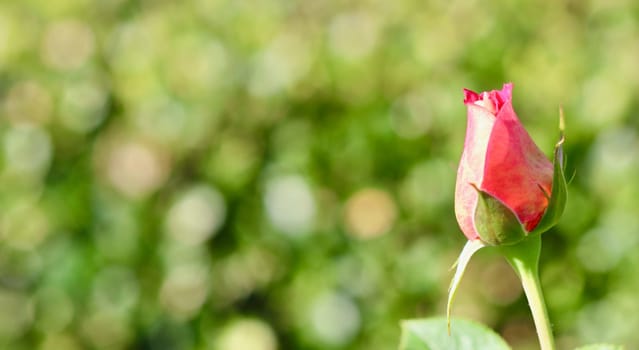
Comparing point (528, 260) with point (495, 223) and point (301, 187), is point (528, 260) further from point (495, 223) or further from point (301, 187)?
point (301, 187)

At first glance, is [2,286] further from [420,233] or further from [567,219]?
[567,219]

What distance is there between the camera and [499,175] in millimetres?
489

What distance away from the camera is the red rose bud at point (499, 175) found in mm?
484

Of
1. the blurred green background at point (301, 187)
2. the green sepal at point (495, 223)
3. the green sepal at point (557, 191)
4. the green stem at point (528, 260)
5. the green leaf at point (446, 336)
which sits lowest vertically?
the blurred green background at point (301, 187)

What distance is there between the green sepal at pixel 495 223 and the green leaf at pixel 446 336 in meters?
0.07

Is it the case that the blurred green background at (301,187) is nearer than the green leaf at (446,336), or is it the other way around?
the green leaf at (446,336)

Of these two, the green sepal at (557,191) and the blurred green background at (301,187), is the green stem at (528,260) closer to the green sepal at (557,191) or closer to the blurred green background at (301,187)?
the green sepal at (557,191)

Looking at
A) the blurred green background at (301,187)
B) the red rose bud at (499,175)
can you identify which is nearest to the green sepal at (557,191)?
the red rose bud at (499,175)

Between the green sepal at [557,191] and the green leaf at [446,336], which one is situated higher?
the green sepal at [557,191]

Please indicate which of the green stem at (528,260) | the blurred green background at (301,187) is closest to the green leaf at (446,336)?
the green stem at (528,260)

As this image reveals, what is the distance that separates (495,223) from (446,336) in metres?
0.11

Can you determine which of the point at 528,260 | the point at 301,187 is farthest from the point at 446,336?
the point at 301,187

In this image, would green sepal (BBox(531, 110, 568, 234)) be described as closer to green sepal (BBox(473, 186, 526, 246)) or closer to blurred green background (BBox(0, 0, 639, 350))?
green sepal (BBox(473, 186, 526, 246))

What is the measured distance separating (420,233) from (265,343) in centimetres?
38
